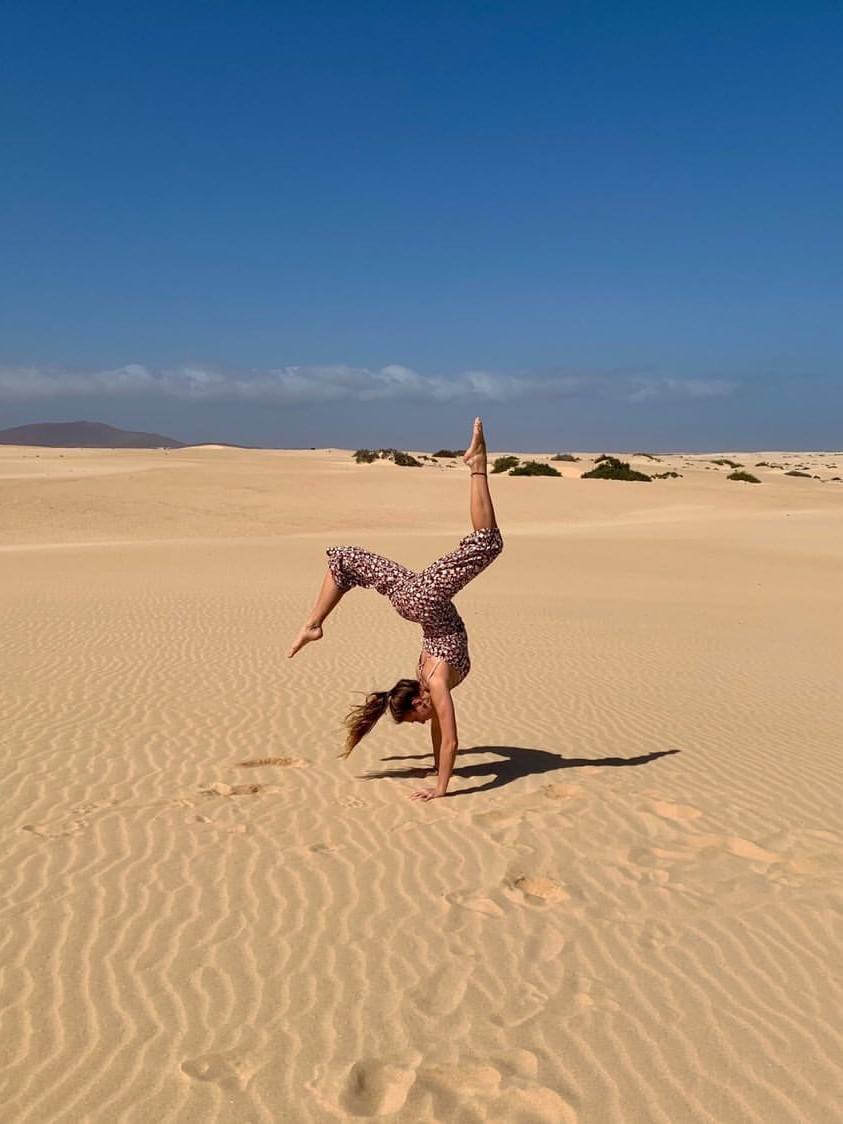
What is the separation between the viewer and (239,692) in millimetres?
10164

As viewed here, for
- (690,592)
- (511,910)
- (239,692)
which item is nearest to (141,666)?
(239,692)

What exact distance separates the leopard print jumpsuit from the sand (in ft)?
3.69

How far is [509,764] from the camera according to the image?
7.52 metres

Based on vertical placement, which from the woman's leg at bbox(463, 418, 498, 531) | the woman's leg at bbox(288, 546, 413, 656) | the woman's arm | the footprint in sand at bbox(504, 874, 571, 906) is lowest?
the footprint in sand at bbox(504, 874, 571, 906)

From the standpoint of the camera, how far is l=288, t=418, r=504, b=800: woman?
232 inches

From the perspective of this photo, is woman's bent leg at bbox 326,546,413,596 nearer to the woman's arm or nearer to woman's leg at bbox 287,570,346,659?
woman's leg at bbox 287,570,346,659

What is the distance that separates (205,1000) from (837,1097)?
2.33m

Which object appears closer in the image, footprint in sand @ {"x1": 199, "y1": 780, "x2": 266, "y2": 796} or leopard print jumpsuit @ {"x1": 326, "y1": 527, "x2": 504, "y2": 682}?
leopard print jumpsuit @ {"x1": 326, "y1": 527, "x2": 504, "y2": 682}

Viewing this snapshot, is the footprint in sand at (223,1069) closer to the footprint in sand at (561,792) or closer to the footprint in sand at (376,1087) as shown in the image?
the footprint in sand at (376,1087)

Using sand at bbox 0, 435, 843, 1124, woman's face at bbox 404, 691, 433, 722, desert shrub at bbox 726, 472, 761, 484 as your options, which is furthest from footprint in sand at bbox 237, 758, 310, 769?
desert shrub at bbox 726, 472, 761, 484

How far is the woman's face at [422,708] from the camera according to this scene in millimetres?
6516

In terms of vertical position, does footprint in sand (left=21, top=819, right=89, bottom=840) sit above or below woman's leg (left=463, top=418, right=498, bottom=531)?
below

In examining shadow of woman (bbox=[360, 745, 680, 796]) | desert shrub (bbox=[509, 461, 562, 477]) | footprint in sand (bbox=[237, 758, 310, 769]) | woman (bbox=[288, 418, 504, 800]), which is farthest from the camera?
desert shrub (bbox=[509, 461, 562, 477])

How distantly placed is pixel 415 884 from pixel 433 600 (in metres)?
1.77
